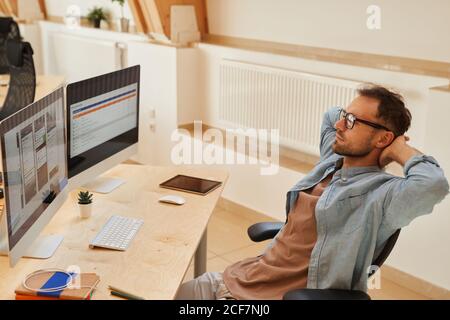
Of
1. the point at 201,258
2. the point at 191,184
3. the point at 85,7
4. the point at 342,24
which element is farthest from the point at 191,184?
the point at 85,7

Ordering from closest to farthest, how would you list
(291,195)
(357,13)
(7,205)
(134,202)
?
(7,205), (291,195), (134,202), (357,13)

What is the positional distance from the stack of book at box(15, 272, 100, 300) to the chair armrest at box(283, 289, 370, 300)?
2.03ft

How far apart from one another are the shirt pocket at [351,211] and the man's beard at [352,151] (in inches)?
6.3

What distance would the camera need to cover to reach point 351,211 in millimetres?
2076

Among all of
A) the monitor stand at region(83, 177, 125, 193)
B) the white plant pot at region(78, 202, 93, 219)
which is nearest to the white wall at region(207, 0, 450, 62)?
the monitor stand at region(83, 177, 125, 193)

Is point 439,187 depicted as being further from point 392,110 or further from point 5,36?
point 5,36

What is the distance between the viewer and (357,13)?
12.6 feet

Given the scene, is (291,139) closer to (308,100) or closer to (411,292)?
(308,100)

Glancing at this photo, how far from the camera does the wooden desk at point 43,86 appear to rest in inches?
189

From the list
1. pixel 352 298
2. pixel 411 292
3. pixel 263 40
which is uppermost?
pixel 263 40

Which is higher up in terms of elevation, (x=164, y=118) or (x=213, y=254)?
(x=164, y=118)

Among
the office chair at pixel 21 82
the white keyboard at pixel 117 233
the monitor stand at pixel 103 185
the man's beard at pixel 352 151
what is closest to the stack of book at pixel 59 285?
the white keyboard at pixel 117 233

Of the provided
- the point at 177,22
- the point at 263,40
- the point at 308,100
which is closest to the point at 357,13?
the point at 308,100

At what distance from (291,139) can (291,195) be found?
74.8 inches
